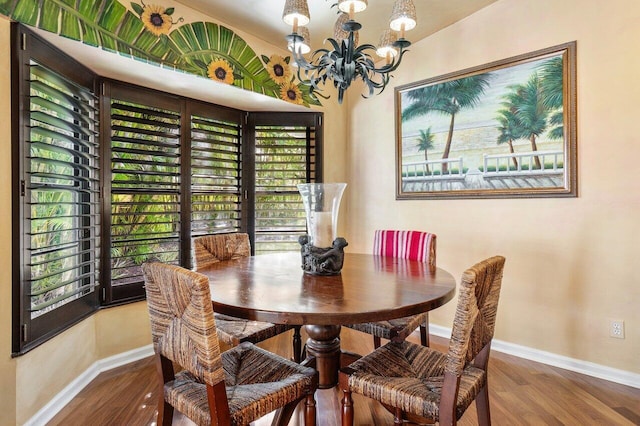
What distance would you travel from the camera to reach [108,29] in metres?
2.17

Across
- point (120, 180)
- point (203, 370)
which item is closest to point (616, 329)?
point (203, 370)

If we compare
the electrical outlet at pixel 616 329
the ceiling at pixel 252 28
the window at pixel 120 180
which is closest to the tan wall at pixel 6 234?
the window at pixel 120 180

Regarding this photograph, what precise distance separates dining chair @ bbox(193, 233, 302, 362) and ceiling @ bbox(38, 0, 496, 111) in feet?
4.16

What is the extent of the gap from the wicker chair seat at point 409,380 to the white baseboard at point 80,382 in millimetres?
1710

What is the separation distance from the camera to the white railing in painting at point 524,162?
251 cm

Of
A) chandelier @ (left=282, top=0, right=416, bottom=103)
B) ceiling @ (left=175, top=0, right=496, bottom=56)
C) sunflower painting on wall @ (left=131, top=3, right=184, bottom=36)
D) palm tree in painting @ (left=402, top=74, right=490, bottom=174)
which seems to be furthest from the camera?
palm tree in painting @ (left=402, top=74, right=490, bottom=174)

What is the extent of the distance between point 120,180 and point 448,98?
2.73 metres

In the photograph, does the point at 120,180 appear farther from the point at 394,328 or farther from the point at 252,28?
the point at 394,328

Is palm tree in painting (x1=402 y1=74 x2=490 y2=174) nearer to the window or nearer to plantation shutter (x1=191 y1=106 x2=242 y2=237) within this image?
the window

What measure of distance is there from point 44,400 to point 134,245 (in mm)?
1101

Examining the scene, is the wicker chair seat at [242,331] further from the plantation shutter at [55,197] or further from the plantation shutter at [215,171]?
the plantation shutter at [215,171]

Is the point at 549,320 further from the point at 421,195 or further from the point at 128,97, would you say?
the point at 128,97

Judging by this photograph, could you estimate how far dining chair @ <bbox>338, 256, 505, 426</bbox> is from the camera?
1.19 m

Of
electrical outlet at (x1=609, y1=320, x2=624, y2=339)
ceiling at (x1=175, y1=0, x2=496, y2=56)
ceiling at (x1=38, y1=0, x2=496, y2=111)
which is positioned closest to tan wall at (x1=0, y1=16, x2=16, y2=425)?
ceiling at (x1=38, y1=0, x2=496, y2=111)
